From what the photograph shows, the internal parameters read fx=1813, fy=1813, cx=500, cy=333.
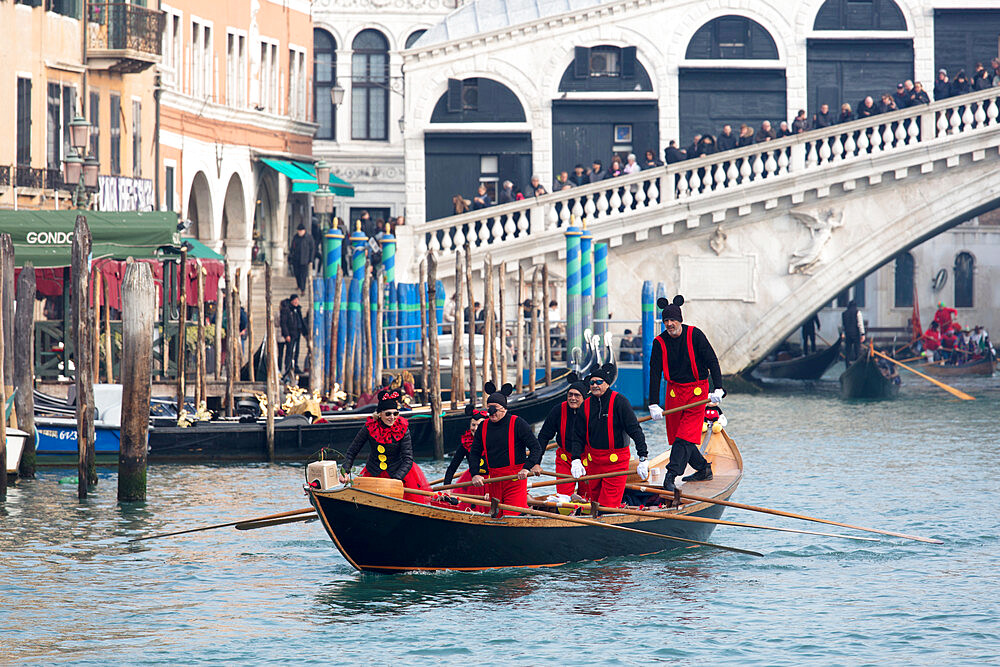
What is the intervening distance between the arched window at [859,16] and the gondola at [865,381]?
6401 mm

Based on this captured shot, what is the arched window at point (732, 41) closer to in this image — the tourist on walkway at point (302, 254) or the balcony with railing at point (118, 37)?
the tourist on walkway at point (302, 254)

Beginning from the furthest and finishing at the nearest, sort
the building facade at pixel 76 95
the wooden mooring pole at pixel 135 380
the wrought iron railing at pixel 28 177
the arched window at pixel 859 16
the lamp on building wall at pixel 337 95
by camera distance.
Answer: the lamp on building wall at pixel 337 95 → the arched window at pixel 859 16 → the building facade at pixel 76 95 → the wrought iron railing at pixel 28 177 → the wooden mooring pole at pixel 135 380

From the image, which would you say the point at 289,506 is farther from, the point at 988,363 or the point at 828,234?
the point at 988,363

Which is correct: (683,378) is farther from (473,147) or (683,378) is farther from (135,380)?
(473,147)

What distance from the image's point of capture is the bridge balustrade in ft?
83.7

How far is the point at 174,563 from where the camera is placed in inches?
491

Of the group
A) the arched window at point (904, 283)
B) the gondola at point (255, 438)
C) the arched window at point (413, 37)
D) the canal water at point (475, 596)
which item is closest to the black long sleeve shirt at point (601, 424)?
the canal water at point (475, 596)

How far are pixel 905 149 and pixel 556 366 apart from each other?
5.97 metres

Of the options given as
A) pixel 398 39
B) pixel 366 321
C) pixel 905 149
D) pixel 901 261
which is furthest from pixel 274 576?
pixel 901 261

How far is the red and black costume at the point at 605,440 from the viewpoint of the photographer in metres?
11.8

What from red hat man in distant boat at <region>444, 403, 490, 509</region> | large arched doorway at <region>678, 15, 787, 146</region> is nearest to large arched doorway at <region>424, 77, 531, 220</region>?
large arched doorway at <region>678, 15, 787, 146</region>

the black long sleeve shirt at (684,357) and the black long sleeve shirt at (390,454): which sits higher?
the black long sleeve shirt at (684,357)

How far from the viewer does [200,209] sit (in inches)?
1107

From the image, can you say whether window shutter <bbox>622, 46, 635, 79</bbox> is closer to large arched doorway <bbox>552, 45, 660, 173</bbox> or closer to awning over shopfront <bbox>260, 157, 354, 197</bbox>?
large arched doorway <bbox>552, 45, 660, 173</bbox>
